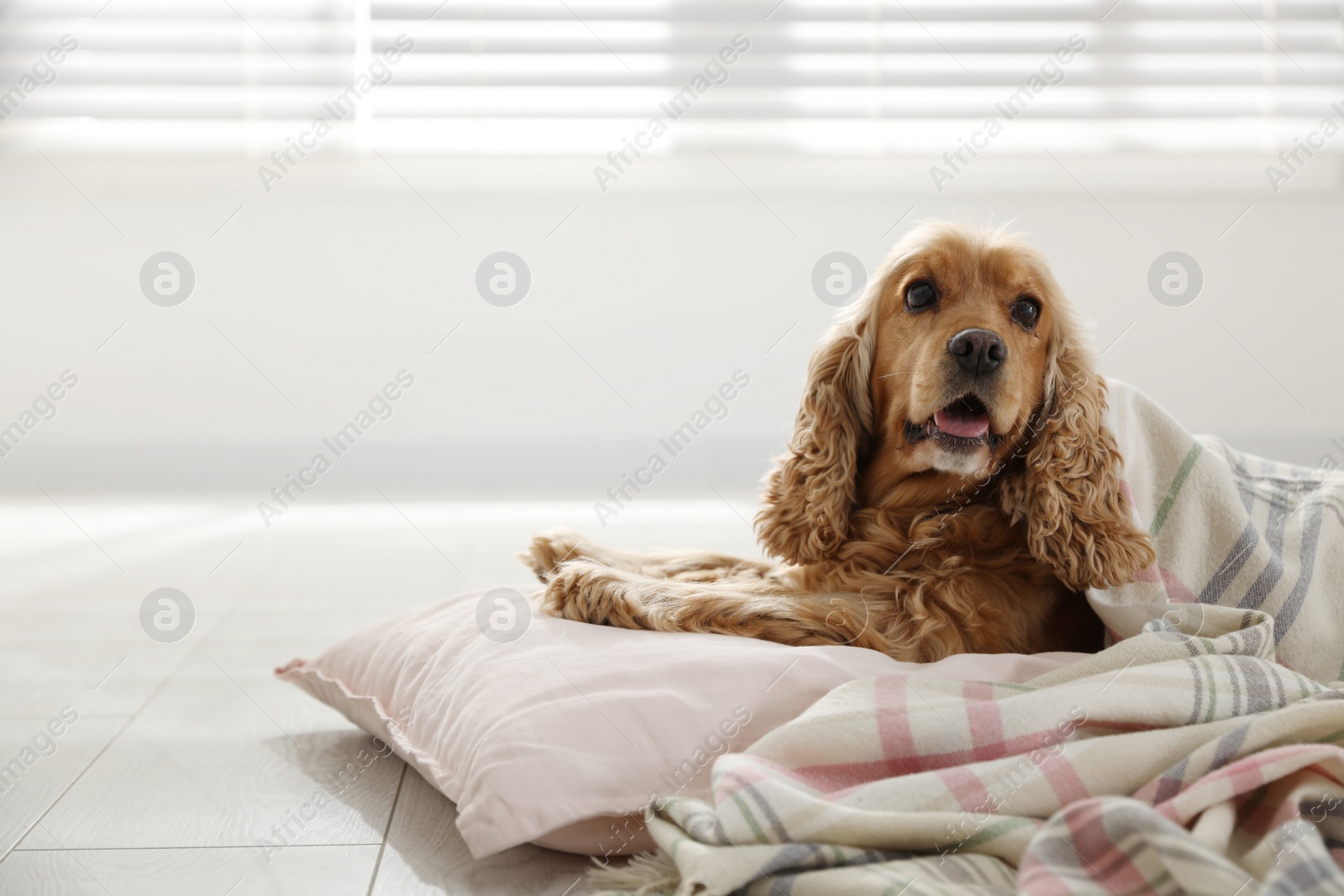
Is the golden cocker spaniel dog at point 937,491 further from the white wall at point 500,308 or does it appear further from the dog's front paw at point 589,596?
the white wall at point 500,308

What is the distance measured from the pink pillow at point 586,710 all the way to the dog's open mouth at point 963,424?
353mm

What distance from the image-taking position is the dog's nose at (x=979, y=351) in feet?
5.82

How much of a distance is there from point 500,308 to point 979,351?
12.5ft

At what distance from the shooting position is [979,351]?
69.9 inches

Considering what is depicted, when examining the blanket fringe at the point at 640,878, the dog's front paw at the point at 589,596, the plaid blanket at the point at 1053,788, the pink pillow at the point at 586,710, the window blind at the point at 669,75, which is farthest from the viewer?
the window blind at the point at 669,75

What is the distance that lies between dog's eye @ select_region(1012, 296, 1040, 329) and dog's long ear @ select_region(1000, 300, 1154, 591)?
2.7 inches

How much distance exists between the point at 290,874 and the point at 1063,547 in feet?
4.09

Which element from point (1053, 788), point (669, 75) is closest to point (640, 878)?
point (1053, 788)

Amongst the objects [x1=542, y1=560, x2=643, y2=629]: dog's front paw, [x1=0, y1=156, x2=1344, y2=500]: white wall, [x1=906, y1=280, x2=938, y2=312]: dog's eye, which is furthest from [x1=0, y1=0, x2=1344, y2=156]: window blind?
[x1=542, y1=560, x2=643, y2=629]: dog's front paw

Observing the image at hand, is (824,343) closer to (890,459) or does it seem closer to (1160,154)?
(890,459)

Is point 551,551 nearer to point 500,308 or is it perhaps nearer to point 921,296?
point 921,296

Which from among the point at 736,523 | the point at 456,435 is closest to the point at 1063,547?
the point at 736,523

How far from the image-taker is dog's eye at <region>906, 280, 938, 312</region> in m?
1.93

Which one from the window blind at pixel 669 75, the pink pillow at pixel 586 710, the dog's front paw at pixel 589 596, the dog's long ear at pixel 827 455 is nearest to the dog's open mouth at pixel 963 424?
the dog's long ear at pixel 827 455
